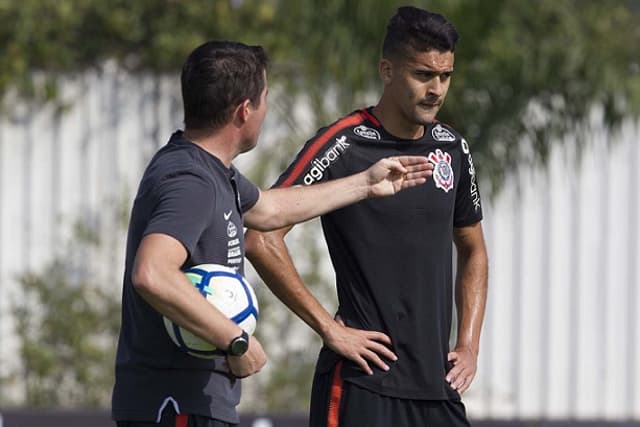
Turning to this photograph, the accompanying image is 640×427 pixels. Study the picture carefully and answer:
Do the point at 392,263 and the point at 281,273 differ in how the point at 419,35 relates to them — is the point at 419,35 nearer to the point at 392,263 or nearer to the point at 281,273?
the point at 392,263

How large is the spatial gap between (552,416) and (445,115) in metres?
2.41

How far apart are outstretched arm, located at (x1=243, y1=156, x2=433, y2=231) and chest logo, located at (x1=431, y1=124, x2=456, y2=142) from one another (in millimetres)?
299

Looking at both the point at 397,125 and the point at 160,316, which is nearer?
the point at 160,316

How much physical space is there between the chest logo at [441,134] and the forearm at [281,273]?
0.60m

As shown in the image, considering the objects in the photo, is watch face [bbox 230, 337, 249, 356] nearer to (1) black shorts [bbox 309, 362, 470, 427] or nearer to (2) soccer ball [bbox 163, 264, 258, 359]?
(2) soccer ball [bbox 163, 264, 258, 359]

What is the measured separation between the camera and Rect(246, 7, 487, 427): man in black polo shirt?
4.09m

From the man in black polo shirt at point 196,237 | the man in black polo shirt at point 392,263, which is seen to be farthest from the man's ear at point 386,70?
the man in black polo shirt at point 196,237

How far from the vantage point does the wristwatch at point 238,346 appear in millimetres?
3281

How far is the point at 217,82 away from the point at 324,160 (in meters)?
0.80

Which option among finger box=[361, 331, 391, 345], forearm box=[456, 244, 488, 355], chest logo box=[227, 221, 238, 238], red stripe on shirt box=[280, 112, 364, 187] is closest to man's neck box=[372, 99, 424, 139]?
red stripe on shirt box=[280, 112, 364, 187]

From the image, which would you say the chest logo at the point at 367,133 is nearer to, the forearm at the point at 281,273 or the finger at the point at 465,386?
the forearm at the point at 281,273

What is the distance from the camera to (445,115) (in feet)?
26.7

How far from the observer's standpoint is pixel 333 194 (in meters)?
3.96

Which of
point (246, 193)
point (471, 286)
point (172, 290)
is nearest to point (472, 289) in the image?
point (471, 286)
